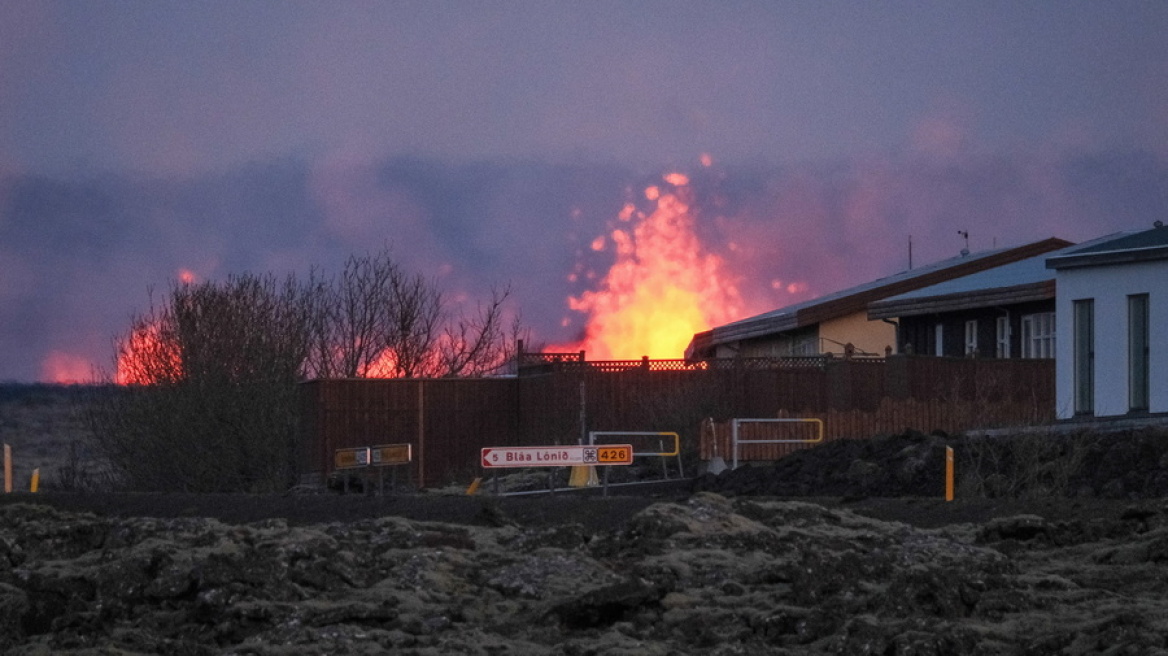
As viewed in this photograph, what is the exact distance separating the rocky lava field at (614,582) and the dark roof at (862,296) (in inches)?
951

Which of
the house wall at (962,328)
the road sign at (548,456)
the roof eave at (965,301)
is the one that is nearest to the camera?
the road sign at (548,456)

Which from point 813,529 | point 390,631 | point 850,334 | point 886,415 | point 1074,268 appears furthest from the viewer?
point 850,334

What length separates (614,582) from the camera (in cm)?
1251

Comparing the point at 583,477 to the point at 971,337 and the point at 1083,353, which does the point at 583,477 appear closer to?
the point at 1083,353

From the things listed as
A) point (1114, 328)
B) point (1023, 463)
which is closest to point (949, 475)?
point (1023, 463)

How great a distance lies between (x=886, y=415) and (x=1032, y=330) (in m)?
7.33

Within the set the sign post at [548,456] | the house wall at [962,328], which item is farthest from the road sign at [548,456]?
the house wall at [962,328]

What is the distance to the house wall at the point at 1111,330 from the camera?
23.9 metres

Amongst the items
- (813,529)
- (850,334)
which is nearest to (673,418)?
(850,334)

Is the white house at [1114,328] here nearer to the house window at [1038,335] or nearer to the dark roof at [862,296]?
the house window at [1038,335]

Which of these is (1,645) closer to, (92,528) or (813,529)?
(92,528)

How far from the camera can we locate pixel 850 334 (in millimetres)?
42344

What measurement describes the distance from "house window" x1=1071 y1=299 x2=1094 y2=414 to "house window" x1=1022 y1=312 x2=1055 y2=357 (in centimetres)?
871

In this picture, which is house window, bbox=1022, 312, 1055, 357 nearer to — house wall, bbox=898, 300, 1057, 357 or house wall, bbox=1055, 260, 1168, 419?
house wall, bbox=898, 300, 1057, 357
